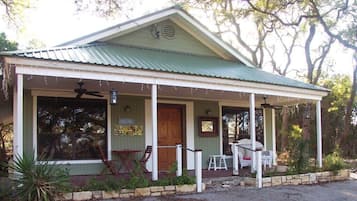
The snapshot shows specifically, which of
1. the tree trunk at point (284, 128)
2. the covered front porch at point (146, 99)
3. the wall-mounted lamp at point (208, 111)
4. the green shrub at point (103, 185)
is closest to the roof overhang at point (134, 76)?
the covered front porch at point (146, 99)

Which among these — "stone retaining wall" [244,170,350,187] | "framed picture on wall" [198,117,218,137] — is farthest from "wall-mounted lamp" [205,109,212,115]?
"stone retaining wall" [244,170,350,187]

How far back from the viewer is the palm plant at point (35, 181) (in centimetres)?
723

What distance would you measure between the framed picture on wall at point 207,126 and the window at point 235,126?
18.0 inches

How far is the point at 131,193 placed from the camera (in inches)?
341

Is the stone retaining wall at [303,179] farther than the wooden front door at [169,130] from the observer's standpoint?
No

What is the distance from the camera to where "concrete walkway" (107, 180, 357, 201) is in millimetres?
8859

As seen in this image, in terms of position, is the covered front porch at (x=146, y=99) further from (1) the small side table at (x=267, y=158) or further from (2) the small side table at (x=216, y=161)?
(1) the small side table at (x=267, y=158)

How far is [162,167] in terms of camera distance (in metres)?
12.7

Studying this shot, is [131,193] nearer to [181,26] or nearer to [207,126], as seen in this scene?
[207,126]

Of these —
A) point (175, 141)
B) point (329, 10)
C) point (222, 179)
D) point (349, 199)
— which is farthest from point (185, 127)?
point (329, 10)

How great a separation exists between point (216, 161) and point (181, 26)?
4.37 metres

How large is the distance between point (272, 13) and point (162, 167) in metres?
8.14

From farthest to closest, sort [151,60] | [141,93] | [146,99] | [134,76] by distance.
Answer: [146,99]
[141,93]
[151,60]
[134,76]

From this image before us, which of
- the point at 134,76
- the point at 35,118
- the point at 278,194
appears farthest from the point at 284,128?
the point at 35,118
